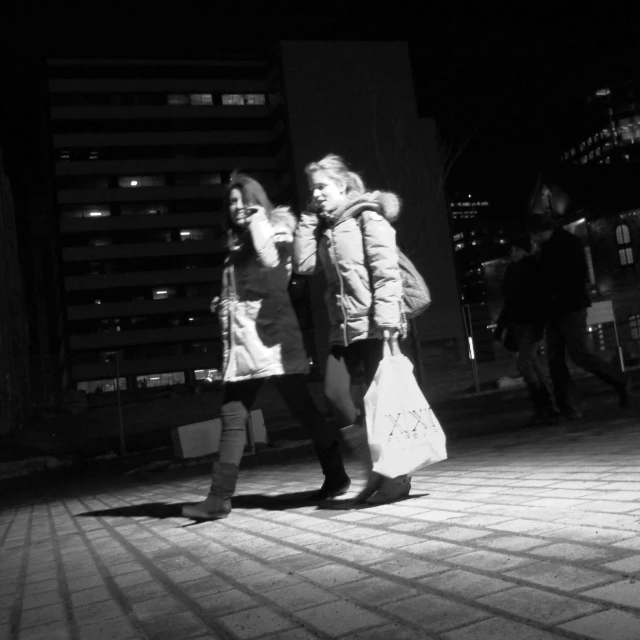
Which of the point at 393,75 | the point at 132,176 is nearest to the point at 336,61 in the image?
the point at 393,75

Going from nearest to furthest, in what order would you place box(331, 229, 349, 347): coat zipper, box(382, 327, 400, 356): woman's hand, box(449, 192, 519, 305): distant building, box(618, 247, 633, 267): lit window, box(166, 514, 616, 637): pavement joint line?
→ 1. box(166, 514, 616, 637): pavement joint line
2. box(382, 327, 400, 356): woman's hand
3. box(331, 229, 349, 347): coat zipper
4. box(618, 247, 633, 267): lit window
5. box(449, 192, 519, 305): distant building

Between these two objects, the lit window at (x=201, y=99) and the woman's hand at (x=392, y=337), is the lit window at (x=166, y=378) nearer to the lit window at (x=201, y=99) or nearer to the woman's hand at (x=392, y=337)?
the lit window at (x=201, y=99)

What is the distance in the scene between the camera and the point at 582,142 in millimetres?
159375

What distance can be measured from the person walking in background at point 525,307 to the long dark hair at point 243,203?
14.1 ft

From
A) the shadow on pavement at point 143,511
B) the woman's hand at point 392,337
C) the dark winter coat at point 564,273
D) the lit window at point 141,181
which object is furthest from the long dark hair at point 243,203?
the lit window at point 141,181

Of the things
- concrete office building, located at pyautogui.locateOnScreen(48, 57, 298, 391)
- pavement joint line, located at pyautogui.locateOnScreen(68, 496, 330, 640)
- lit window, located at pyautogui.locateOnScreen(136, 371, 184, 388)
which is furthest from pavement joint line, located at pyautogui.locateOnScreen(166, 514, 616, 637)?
lit window, located at pyautogui.locateOnScreen(136, 371, 184, 388)

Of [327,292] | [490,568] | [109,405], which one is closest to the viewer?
[490,568]

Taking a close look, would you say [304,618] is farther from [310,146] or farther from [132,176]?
[132,176]

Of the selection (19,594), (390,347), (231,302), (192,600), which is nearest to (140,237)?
(231,302)

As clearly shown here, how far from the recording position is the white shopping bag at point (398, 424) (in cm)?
442

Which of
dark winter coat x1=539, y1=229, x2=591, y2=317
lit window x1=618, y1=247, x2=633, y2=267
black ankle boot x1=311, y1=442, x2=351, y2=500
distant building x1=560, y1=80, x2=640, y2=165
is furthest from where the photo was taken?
distant building x1=560, y1=80, x2=640, y2=165

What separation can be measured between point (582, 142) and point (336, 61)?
92883 mm

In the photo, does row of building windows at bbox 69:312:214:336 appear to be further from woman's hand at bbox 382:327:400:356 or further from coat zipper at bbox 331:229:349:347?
woman's hand at bbox 382:327:400:356

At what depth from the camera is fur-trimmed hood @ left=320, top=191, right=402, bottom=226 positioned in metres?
4.73
